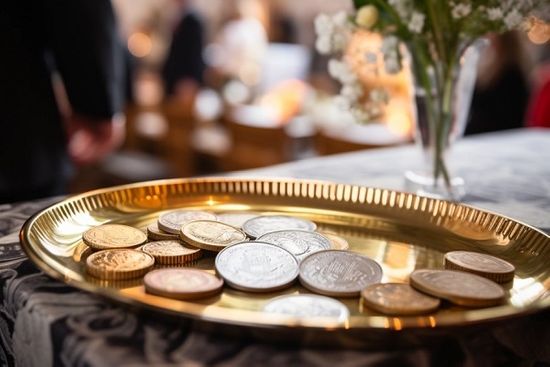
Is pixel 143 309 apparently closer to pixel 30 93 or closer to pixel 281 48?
pixel 30 93

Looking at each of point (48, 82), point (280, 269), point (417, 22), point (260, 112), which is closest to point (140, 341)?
point (280, 269)

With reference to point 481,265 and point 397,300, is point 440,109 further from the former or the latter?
point 397,300

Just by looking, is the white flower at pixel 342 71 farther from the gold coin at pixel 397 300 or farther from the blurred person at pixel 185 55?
the blurred person at pixel 185 55

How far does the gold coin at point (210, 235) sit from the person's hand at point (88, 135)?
116 cm

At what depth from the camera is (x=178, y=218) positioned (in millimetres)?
943

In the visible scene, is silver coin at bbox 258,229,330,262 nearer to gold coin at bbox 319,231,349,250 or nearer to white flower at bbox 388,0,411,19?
gold coin at bbox 319,231,349,250

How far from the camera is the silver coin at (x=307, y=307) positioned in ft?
2.23

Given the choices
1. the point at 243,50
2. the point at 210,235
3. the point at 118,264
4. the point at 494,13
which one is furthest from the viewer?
the point at 243,50

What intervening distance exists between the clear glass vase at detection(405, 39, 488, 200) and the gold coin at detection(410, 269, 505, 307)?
541mm

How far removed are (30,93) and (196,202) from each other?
847 mm

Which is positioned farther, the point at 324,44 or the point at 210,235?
the point at 324,44

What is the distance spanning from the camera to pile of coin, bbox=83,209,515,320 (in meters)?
0.71

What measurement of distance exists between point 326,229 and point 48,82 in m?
1.08

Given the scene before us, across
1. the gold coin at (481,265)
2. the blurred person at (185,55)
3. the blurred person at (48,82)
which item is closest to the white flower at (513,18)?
the gold coin at (481,265)
